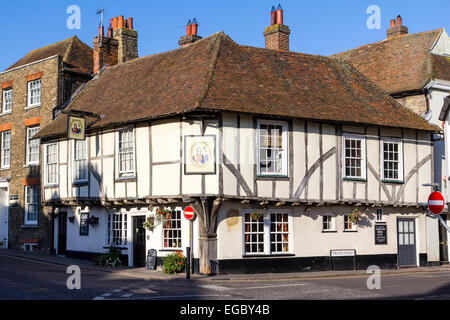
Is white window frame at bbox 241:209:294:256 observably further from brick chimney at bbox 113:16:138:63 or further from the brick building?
brick chimney at bbox 113:16:138:63

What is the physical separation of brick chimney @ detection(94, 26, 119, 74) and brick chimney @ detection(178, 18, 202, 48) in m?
4.42

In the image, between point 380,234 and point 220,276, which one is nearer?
point 220,276

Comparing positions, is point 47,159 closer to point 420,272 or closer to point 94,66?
point 94,66

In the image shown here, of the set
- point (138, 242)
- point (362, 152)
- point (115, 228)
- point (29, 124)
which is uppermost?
point (29, 124)

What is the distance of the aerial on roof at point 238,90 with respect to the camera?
21.4 meters

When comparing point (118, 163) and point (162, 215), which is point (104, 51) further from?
point (162, 215)

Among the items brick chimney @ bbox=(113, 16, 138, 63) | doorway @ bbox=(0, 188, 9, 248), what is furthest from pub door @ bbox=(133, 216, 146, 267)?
doorway @ bbox=(0, 188, 9, 248)

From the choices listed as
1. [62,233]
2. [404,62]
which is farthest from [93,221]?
[404,62]

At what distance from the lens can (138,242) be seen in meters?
23.4

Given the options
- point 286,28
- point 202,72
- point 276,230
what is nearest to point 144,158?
point 202,72

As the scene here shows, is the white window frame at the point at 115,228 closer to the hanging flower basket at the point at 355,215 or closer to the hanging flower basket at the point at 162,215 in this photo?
the hanging flower basket at the point at 162,215

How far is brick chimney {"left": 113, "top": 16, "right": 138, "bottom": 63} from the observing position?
98.0ft

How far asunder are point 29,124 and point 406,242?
58.1 ft

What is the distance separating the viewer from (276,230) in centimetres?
2180
